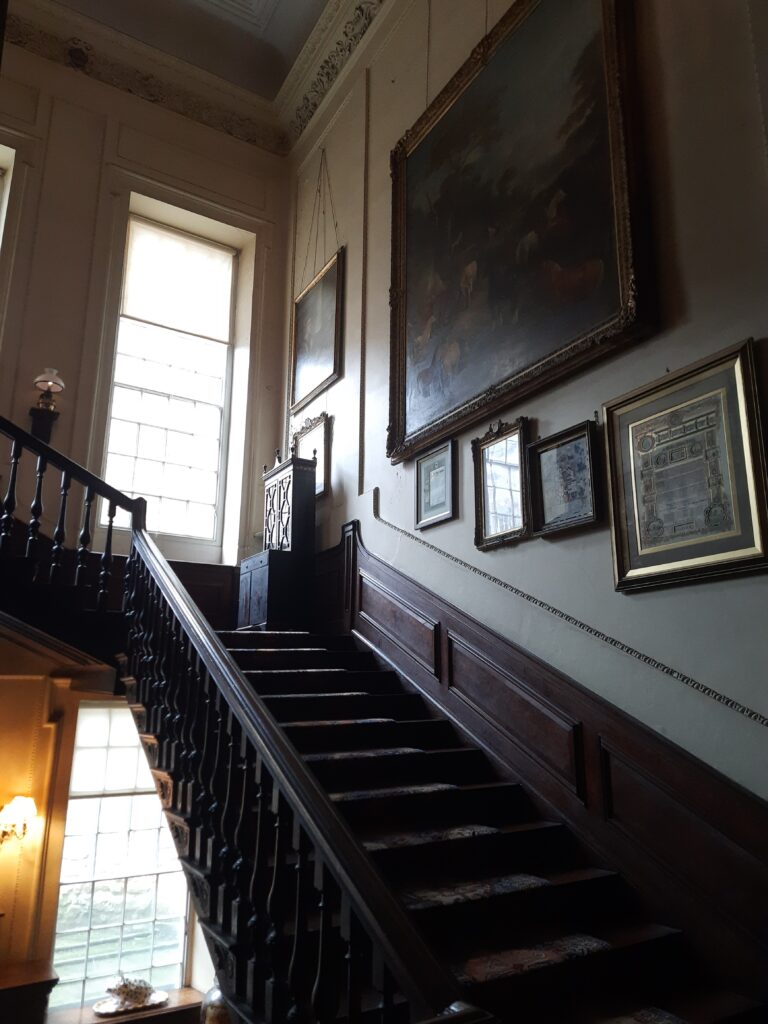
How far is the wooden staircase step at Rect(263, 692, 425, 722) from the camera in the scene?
13.4 feet

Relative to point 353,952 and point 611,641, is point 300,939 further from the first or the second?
point 611,641

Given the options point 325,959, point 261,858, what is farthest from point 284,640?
point 325,959

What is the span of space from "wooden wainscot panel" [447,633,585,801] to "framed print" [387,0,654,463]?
145cm

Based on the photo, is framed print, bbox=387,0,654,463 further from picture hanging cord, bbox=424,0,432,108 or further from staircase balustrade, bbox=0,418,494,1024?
staircase balustrade, bbox=0,418,494,1024

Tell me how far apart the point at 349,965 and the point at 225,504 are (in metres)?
6.05

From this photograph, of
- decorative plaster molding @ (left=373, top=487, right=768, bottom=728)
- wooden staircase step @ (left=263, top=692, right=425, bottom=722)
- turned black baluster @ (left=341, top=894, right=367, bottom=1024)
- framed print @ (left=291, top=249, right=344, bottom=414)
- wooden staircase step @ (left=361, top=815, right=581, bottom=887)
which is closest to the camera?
turned black baluster @ (left=341, top=894, right=367, bottom=1024)

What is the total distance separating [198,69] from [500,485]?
6220 millimetres

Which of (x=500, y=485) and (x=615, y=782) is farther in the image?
(x=500, y=485)

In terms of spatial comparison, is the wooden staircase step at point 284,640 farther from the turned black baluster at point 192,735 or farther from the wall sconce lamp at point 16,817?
the wall sconce lamp at point 16,817

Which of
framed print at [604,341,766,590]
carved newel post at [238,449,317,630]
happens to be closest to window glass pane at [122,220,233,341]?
carved newel post at [238,449,317,630]

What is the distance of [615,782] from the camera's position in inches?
128

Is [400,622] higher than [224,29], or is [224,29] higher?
[224,29]

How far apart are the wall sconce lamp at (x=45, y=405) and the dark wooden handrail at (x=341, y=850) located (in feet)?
13.7

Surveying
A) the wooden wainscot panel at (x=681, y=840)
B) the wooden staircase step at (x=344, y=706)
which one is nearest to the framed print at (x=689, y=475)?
the wooden wainscot panel at (x=681, y=840)
